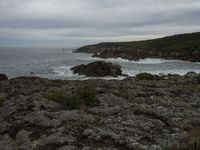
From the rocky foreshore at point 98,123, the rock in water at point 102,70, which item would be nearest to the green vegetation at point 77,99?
the rocky foreshore at point 98,123

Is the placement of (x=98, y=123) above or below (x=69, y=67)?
above

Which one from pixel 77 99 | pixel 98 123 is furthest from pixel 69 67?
pixel 98 123

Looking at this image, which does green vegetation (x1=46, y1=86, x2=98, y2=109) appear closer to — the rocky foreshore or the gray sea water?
the rocky foreshore

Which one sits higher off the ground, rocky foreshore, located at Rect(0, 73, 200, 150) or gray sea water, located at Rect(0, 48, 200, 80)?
rocky foreshore, located at Rect(0, 73, 200, 150)

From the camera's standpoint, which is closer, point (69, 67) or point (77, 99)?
point (77, 99)

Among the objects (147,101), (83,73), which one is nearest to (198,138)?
(147,101)

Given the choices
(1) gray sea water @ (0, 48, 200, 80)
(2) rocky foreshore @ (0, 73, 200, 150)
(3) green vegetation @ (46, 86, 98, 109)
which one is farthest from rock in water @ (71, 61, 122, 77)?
(3) green vegetation @ (46, 86, 98, 109)

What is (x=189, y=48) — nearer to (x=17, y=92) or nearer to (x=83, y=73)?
(x=83, y=73)

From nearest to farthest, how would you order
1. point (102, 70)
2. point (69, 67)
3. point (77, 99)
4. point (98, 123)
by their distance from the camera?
point (98, 123), point (77, 99), point (102, 70), point (69, 67)

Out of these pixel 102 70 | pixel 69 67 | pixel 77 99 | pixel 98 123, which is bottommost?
pixel 69 67

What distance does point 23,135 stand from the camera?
32.2 ft

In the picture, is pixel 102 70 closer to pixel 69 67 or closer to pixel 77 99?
pixel 69 67

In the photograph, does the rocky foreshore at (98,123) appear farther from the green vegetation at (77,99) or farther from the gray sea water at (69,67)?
the gray sea water at (69,67)

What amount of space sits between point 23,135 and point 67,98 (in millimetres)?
4260
